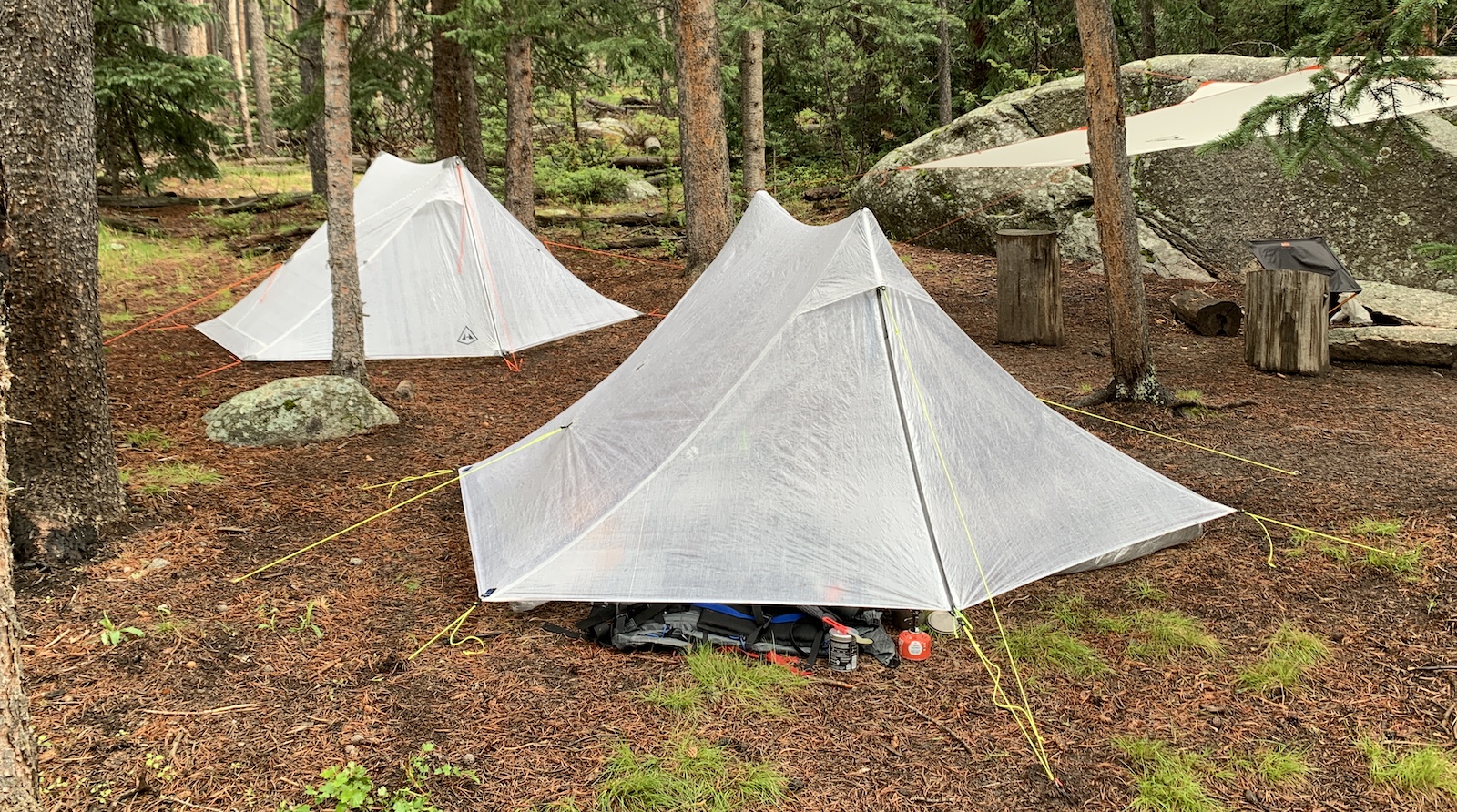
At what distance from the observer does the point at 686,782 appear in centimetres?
278

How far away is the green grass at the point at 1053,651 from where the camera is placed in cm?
336

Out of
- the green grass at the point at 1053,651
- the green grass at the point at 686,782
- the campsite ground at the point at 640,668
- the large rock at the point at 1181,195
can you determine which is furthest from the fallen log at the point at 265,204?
the green grass at the point at 1053,651

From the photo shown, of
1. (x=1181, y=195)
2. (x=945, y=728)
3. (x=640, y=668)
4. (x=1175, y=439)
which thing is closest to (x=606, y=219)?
(x=1181, y=195)

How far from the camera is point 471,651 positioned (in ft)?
11.4

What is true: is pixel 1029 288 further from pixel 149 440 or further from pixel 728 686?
pixel 149 440

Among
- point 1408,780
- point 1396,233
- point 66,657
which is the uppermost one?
point 1396,233

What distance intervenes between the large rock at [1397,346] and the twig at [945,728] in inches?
228

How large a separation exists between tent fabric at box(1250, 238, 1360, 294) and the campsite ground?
265 centimetres

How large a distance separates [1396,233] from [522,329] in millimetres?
8357

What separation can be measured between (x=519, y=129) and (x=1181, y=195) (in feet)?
23.5

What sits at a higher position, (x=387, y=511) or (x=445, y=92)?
(x=445, y=92)

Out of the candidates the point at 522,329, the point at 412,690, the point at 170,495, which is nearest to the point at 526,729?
the point at 412,690

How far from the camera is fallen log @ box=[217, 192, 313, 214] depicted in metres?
13.0

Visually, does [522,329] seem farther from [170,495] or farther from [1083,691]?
[1083,691]
